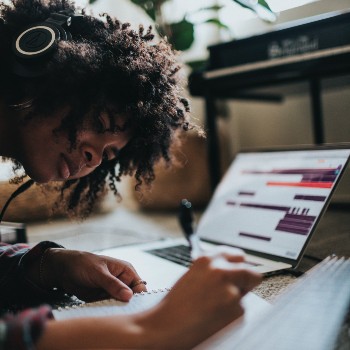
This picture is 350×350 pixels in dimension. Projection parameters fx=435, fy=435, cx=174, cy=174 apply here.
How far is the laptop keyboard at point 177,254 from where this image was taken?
0.83 m

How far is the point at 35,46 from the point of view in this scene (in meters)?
0.63

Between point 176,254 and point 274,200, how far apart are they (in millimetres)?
237

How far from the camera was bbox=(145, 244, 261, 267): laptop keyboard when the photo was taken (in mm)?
829

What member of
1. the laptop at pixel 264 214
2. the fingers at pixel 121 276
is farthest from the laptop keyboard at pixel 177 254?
the fingers at pixel 121 276

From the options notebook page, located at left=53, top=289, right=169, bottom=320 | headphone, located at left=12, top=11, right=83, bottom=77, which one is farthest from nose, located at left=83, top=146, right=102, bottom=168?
notebook page, located at left=53, top=289, right=169, bottom=320

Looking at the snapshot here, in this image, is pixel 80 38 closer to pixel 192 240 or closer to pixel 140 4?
pixel 192 240

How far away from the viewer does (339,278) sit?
0.57 metres

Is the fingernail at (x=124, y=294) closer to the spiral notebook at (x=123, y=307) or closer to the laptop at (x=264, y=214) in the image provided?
the spiral notebook at (x=123, y=307)

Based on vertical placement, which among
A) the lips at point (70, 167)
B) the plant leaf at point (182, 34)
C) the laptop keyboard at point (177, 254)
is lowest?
→ the laptop keyboard at point (177, 254)

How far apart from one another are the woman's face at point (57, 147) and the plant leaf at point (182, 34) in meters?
1.08

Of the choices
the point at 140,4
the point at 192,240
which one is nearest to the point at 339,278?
the point at 192,240

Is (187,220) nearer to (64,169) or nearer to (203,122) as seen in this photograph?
(64,169)

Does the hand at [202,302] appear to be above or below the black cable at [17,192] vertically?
below

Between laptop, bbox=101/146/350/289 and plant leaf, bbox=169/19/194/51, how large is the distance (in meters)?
0.78
